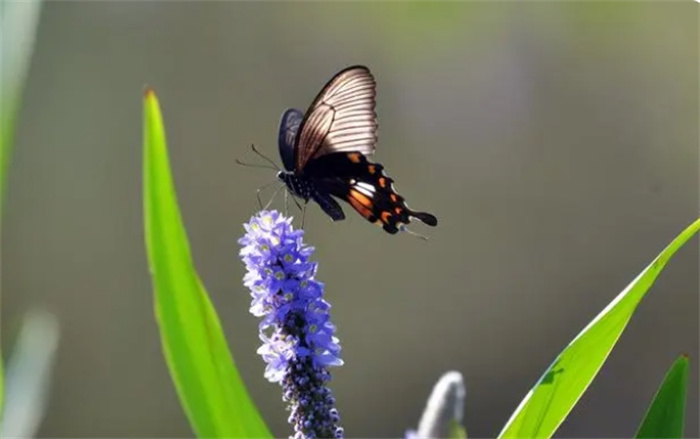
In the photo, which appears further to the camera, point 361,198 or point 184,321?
point 361,198

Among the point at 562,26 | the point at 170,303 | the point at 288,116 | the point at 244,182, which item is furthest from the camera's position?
the point at 244,182

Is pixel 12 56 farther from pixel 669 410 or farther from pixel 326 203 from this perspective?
pixel 326 203

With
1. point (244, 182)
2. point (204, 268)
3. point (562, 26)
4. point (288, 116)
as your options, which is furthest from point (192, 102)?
point (288, 116)

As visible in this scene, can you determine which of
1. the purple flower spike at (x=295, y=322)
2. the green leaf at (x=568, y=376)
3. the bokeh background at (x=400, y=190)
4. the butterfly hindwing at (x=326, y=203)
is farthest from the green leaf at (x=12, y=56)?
the bokeh background at (x=400, y=190)

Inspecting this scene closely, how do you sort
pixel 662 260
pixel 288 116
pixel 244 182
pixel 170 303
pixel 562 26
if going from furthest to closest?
pixel 244 182
pixel 562 26
pixel 288 116
pixel 662 260
pixel 170 303

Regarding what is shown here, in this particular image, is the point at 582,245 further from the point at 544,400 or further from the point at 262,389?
the point at 544,400

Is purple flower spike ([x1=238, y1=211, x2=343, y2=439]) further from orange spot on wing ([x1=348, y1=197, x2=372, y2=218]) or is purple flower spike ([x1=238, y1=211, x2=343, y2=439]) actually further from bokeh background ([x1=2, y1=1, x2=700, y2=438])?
bokeh background ([x1=2, y1=1, x2=700, y2=438])

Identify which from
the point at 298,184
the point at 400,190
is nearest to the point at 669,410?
the point at 298,184
